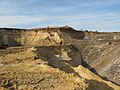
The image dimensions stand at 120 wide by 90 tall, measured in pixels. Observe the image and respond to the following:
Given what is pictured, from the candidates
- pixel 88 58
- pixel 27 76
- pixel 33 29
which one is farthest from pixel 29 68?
pixel 33 29

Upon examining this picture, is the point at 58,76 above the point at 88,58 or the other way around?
above

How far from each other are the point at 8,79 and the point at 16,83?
0.49 meters

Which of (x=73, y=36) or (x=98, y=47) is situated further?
(x=73, y=36)

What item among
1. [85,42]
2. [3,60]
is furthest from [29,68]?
[85,42]

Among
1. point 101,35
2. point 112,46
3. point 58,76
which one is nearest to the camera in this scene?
point 58,76

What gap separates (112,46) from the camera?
54094 millimetres

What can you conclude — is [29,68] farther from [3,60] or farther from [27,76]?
[3,60]

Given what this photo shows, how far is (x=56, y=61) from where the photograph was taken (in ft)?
107

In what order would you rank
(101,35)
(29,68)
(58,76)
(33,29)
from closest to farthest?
(58,76) → (29,68) → (33,29) → (101,35)

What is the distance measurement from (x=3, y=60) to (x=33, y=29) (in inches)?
1762

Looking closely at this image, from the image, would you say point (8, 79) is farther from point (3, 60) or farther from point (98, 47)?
point (98, 47)

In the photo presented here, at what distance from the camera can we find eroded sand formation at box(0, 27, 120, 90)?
15.5 m

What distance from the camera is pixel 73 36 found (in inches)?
2872

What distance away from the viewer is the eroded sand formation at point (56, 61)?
610 inches
